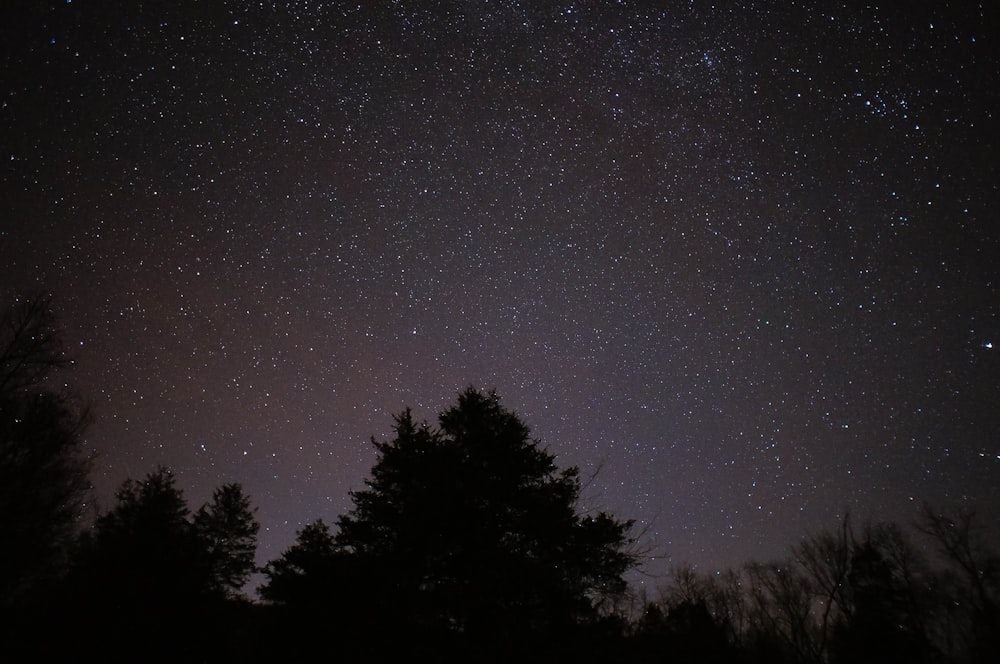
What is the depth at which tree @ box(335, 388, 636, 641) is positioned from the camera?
8.73 meters

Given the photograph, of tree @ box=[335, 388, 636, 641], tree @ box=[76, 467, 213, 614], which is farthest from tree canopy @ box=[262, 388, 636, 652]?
tree @ box=[76, 467, 213, 614]

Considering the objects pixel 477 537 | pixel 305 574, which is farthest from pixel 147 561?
pixel 477 537

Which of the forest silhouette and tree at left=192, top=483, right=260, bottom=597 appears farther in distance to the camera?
tree at left=192, top=483, right=260, bottom=597

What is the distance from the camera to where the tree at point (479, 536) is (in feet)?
28.6

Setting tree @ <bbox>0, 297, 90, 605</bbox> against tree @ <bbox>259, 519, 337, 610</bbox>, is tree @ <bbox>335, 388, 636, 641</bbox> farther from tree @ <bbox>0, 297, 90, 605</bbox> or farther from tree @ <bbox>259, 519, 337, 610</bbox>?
tree @ <bbox>0, 297, 90, 605</bbox>

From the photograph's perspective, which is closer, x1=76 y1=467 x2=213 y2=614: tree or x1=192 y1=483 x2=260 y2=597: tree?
x1=76 y1=467 x2=213 y2=614: tree

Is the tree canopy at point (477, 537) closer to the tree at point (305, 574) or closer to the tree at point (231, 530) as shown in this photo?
the tree at point (305, 574)

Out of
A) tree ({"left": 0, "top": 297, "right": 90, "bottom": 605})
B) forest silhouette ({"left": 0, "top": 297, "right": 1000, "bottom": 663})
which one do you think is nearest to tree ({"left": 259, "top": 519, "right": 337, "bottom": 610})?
forest silhouette ({"left": 0, "top": 297, "right": 1000, "bottom": 663})

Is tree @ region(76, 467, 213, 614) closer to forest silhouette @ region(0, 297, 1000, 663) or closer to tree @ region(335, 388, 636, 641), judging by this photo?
forest silhouette @ region(0, 297, 1000, 663)

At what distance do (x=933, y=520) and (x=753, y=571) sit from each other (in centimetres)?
1304

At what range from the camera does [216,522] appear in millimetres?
17094

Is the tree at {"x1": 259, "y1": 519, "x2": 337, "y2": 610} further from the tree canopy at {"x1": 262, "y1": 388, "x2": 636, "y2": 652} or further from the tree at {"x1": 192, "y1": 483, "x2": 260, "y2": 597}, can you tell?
the tree at {"x1": 192, "y1": 483, "x2": 260, "y2": 597}

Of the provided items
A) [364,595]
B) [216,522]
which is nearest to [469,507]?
[364,595]

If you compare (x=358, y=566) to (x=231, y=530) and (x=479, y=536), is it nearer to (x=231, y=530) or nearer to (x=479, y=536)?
(x=479, y=536)
